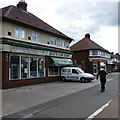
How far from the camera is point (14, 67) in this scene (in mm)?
13773

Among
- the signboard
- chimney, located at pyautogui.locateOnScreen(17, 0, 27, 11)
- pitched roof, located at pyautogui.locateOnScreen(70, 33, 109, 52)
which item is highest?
chimney, located at pyautogui.locateOnScreen(17, 0, 27, 11)

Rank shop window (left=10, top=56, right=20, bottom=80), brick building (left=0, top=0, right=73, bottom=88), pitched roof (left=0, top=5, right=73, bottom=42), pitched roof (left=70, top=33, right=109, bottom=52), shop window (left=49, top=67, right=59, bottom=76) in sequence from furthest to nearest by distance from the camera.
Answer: pitched roof (left=70, top=33, right=109, bottom=52) < shop window (left=49, top=67, right=59, bottom=76) < pitched roof (left=0, top=5, right=73, bottom=42) < shop window (left=10, top=56, right=20, bottom=80) < brick building (left=0, top=0, right=73, bottom=88)

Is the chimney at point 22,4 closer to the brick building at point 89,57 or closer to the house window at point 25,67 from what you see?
the house window at point 25,67

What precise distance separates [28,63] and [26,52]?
4.40 feet

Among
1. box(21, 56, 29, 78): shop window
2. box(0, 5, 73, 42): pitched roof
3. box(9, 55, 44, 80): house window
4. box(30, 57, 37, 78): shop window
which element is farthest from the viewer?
box(30, 57, 37, 78): shop window

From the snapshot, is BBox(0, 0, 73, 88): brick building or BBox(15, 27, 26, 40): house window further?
BBox(15, 27, 26, 40): house window

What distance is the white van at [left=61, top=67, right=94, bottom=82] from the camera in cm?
1773

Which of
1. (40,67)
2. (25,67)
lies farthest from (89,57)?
(25,67)

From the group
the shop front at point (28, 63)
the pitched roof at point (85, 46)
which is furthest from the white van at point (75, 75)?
the pitched roof at point (85, 46)

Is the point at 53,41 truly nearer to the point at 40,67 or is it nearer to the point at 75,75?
the point at 40,67

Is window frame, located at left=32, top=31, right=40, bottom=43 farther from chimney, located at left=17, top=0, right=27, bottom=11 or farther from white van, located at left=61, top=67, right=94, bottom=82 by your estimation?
chimney, located at left=17, top=0, right=27, bottom=11

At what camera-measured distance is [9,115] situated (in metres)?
5.81

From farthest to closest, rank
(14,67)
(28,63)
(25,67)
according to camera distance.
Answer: (28,63) → (25,67) → (14,67)

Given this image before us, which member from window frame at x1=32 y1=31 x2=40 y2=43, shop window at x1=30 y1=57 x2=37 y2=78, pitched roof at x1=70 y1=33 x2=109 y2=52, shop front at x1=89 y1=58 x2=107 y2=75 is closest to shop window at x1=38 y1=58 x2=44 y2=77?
shop window at x1=30 y1=57 x2=37 y2=78
